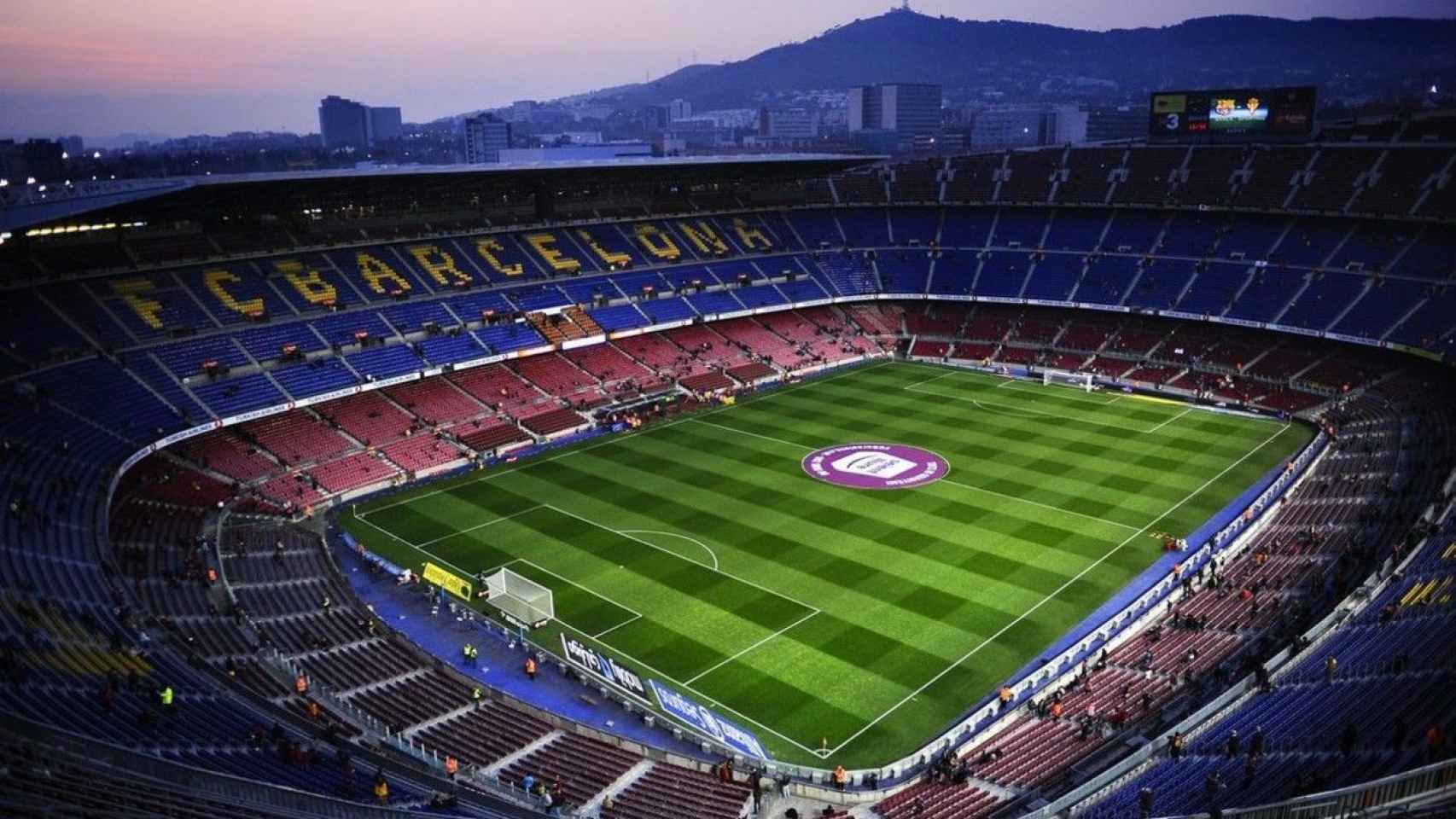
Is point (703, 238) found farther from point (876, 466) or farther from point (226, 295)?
point (226, 295)

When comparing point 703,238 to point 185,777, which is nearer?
point 185,777

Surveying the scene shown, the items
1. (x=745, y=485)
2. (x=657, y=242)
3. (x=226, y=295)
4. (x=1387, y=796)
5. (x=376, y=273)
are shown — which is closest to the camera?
(x=1387, y=796)

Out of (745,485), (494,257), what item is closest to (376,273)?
(494,257)

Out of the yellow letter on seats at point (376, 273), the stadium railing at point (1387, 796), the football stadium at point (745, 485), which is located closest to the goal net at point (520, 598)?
the football stadium at point (745, 485)

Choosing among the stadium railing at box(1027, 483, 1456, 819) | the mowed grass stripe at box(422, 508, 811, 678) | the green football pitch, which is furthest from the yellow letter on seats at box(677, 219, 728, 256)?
the stadium railing at box(1027, 483, 1456, 819)

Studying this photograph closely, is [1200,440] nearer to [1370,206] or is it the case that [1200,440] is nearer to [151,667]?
[1370,206]

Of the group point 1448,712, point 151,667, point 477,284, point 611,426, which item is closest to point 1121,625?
point 1448,712
